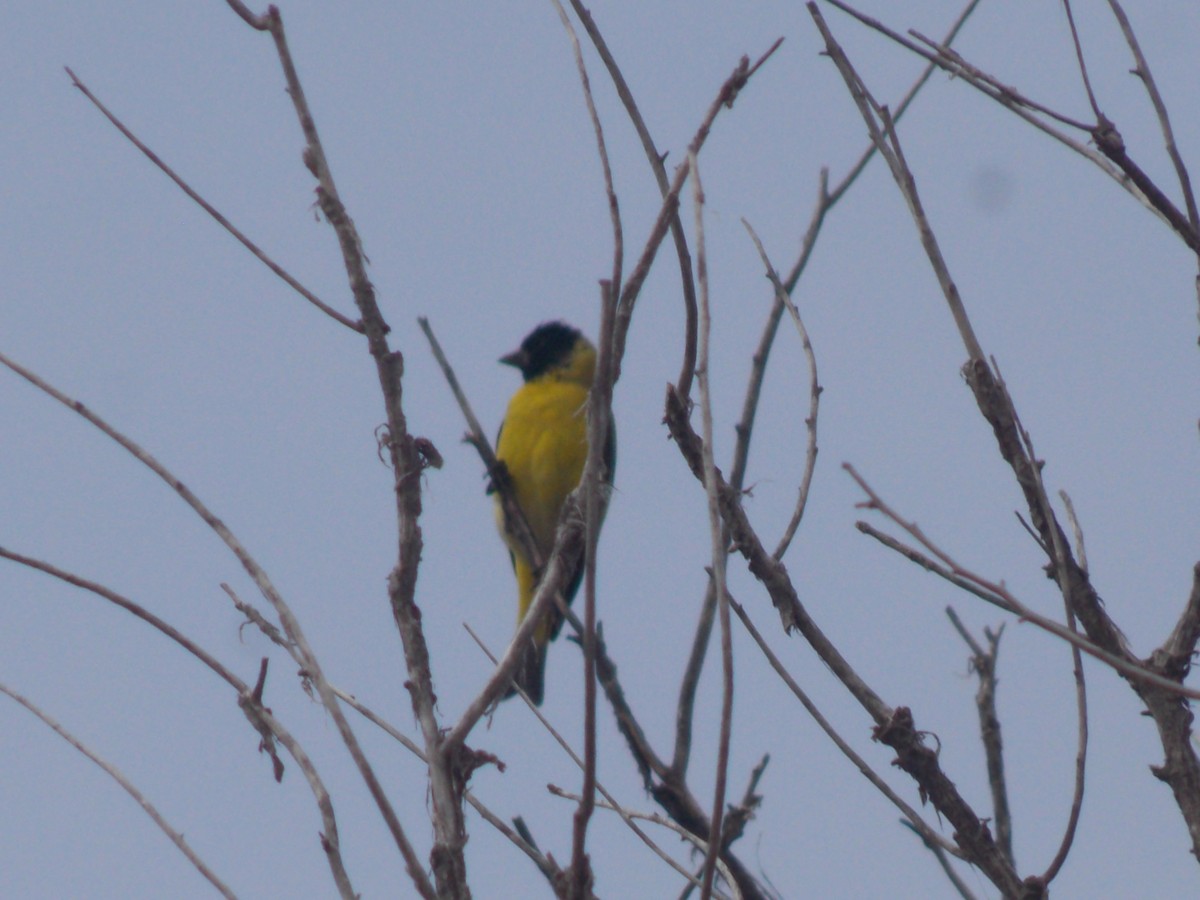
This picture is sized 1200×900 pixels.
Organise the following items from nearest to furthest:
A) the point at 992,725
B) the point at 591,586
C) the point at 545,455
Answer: the point at 591,586 → the point at 992,725 → the point at 545,455

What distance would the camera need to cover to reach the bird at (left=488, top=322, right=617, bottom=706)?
6.74 meters

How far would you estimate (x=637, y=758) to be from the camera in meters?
3.13

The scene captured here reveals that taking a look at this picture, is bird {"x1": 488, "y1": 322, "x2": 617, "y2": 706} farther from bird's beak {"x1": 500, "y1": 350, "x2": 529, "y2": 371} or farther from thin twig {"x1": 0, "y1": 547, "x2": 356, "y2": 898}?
thin twig {"x1": 0, "y1": 547, "x2": 356, "y2": 898}

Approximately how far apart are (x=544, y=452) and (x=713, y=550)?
16.8ft

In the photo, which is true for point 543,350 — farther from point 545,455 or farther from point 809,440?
point 809,440

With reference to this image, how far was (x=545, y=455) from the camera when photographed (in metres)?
6.75

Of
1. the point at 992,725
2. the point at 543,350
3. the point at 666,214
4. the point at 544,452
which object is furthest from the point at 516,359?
the point at 666,214

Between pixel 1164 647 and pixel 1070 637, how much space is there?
0.76 metres

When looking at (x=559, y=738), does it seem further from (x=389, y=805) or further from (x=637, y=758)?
(x=389, y=805)

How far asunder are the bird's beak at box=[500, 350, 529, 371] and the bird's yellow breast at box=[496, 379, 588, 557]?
50cm

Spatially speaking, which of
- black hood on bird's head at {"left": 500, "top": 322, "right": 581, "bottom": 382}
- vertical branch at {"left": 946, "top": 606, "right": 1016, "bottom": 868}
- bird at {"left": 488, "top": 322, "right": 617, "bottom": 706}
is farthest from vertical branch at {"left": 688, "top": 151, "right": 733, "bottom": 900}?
black hood on bird's head at {"left": 500, "top": 322, "right": 581, "bottom": 382}

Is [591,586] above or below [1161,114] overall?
below

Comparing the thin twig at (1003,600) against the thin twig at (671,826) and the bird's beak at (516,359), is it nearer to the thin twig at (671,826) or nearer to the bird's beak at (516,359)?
the thin twig at (671,826)

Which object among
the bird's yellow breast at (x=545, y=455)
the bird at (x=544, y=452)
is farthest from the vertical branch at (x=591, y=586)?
the bird's yellow breast at (x=545, y=455)
